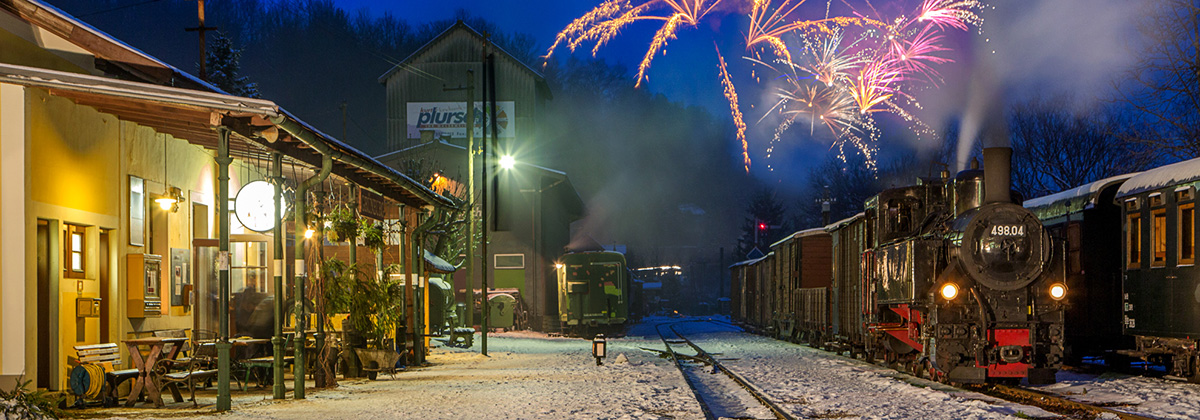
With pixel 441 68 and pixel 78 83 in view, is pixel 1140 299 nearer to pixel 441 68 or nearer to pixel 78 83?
pixel 78 83

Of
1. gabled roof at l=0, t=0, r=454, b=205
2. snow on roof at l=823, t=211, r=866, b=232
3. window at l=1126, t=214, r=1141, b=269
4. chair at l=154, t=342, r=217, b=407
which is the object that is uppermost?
gabled roof at l=0, t=0, r=454, b=205

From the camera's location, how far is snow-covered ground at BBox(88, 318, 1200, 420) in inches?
422

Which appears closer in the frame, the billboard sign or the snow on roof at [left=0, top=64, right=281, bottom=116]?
the snow on roof at [left=0, top=64, right=281, bottom=116]

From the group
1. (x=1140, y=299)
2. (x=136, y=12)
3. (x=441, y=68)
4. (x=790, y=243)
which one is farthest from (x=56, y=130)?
(x=136, y=12)

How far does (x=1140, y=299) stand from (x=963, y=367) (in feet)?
10.0

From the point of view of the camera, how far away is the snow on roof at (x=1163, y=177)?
515 inches

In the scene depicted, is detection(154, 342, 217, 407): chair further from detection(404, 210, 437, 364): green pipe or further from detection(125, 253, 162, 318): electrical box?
detection(404, 210, 437, 364): green pipe

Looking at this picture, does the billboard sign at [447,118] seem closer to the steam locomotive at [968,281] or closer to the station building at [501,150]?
the station building at [501,150]

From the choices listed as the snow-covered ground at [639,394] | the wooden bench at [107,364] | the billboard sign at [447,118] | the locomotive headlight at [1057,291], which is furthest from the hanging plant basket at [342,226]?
the billboard sign at [447,118]

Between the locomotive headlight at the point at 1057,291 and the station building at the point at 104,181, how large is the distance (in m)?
9.10

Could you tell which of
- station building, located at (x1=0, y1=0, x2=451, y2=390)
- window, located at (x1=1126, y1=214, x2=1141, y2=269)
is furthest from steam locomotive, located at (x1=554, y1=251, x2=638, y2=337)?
window, located at (x1=1126, y1=214, x2=1141, y2=269)

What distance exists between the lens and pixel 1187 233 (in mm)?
13258

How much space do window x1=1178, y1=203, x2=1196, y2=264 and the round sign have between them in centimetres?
1196

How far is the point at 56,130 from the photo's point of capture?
10.5m
